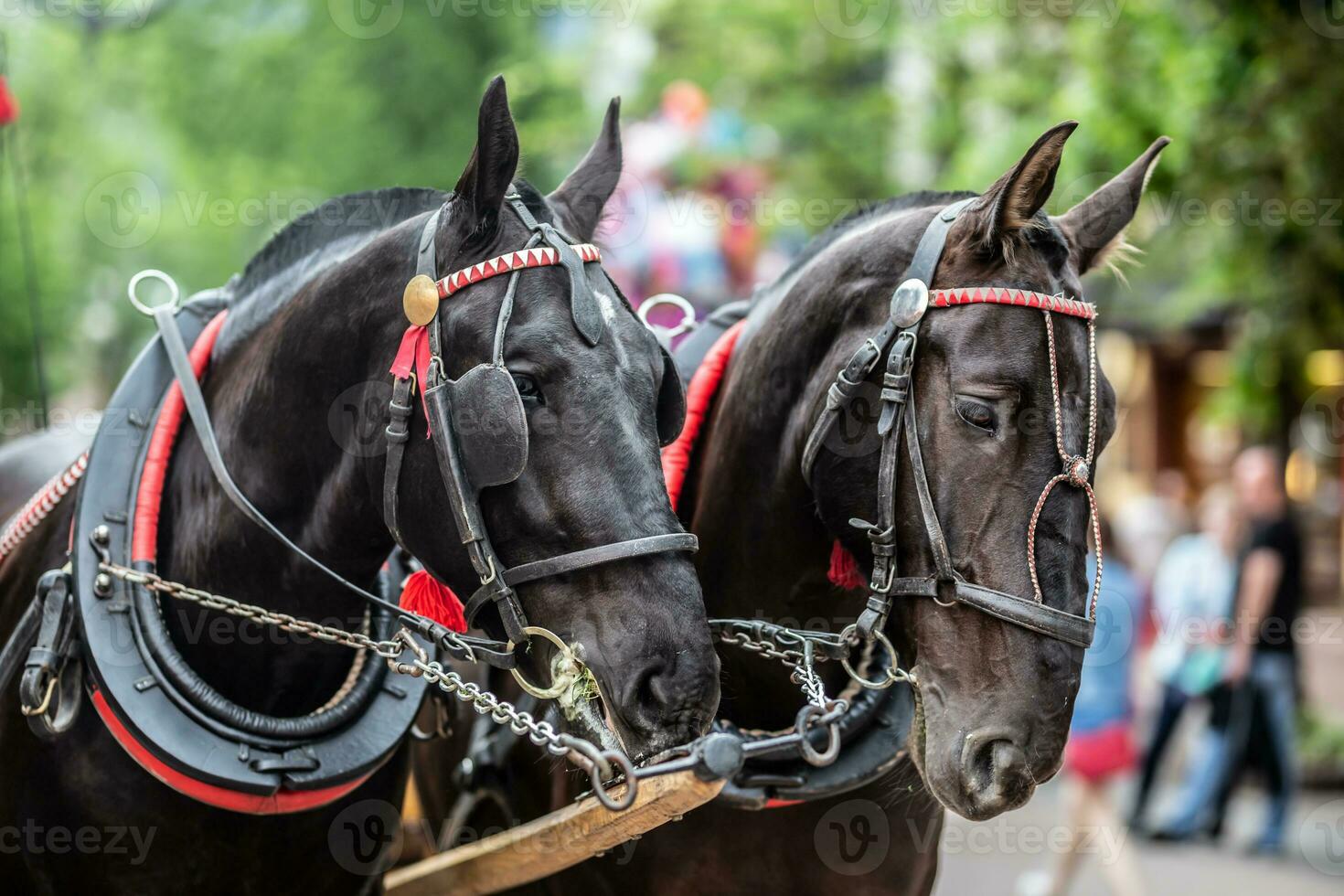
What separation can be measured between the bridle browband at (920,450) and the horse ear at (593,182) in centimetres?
61

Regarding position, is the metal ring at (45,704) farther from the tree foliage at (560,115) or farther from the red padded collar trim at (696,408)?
the tree foliage at (560,115)

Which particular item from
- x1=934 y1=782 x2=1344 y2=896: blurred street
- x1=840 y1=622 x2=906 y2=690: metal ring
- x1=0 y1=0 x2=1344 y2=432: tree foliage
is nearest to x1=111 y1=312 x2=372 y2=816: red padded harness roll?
x1=840 y1=622 x2=906 y2=690: metal ring

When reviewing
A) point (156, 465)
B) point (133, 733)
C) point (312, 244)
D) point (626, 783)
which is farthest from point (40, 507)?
point (626, 783)

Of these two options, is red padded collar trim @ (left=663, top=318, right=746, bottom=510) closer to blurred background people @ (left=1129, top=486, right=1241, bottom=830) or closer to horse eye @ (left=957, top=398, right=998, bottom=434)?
horse eye @ (left=957, top=398, right=998, bottom=434)

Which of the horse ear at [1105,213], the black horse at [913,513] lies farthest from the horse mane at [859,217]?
the horse ear at [1105,213]

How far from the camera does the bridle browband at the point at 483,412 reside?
6.72 feet

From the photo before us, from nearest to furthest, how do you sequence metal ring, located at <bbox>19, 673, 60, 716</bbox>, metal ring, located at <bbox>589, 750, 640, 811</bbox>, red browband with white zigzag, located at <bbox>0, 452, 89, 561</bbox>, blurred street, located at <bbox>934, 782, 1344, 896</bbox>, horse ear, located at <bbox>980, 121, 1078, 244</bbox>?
metal ring, located at <bbox>589, 750, 640, 811</bbox>, horse ear, located at <bbox>980, 121, 1078, 244</bbox>, metal ring, located at <bbox>19, 673, 60, 716</bbox>, red browband with white zigzag, located at <bbox>0, 452, 89, 561</bbox>, blurred street, located at <bbox>934, 782, 1344, 896</bbox>

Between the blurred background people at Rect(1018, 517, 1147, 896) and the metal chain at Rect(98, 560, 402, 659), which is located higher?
the metal chain at Rect(98, 560, 402, 659)

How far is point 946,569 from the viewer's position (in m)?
2.21

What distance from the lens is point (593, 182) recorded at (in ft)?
8.48

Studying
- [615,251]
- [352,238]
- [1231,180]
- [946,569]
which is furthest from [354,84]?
[946,569]

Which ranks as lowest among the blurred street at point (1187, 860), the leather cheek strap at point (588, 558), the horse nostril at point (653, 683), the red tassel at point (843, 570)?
the blurred street at point (1187, 860)

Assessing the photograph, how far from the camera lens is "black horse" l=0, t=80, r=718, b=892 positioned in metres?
2.07

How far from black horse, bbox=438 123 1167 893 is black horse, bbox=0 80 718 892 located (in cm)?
43
